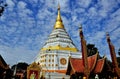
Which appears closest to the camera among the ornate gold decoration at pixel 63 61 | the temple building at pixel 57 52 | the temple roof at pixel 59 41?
the temple building at pixel 57 52

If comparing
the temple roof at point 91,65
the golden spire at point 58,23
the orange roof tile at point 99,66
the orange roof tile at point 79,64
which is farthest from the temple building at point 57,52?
the orange roof tile at point 99,66

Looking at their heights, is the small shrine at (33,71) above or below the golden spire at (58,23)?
below

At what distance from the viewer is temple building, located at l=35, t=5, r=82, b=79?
47938 mm

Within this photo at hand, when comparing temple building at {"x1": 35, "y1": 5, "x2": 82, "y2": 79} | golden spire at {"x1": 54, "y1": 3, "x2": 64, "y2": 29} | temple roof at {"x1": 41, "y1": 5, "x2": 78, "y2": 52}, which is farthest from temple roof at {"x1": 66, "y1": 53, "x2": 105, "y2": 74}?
golden spire at {"x1": 54, "y1": 3, "x2": 64, "y2": 29}

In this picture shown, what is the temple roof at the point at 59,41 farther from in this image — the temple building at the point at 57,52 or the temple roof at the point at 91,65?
the temple roof at the point at 91,65

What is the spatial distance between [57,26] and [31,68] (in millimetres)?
22710

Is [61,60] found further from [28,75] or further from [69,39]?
[28,75]

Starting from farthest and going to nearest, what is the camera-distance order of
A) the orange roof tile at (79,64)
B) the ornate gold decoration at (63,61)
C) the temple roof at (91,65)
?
the ornate gold decoration at (63,61)
the orange roof tile at (79,64)
the temple roof at (91,65)

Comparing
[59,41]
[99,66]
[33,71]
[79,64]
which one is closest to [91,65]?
[99,66]

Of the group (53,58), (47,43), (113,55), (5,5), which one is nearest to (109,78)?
(113,55)

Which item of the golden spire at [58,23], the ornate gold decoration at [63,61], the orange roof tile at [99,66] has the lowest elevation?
the orange roof tile at [99,66]

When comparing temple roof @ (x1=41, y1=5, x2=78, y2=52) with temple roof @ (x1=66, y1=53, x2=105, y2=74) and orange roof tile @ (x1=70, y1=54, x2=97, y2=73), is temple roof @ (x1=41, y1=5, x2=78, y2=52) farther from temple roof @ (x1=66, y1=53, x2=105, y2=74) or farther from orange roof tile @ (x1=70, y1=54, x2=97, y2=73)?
temple roof @ (x1=66, y1=53, x2=105, y2=74)

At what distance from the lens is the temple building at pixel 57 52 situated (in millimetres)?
47938

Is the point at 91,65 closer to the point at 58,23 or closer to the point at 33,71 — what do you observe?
the point at 33,71
